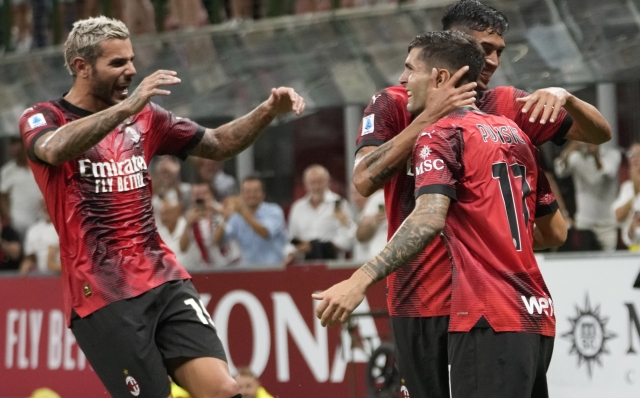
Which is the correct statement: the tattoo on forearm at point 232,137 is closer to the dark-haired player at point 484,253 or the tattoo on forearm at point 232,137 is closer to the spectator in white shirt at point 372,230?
the dark-haired player at point 484,253

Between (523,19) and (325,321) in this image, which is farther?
(523,19)

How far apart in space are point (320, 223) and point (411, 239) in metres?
6.44

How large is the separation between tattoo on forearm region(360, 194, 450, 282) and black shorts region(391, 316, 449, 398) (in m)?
0.67

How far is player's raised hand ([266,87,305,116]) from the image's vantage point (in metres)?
5.39

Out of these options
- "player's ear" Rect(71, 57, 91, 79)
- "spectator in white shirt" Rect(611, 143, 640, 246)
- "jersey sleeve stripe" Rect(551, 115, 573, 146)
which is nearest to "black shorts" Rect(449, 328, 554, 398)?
"jersey sleeve stripe" Rect(551, 115, 573, 146)

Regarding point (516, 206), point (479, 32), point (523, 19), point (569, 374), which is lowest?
point (569, 374)

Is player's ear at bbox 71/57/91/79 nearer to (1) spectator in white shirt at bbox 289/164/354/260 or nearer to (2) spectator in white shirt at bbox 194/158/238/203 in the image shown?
(1) spectator in white shirt at bbox 289/164/354/260

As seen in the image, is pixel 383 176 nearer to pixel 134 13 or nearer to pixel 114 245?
pixel 114 245

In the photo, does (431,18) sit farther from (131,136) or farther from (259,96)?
(131,136)

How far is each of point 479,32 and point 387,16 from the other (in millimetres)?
6810

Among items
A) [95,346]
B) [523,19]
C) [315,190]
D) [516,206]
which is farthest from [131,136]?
[523,19]

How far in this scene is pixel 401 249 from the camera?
3.85 metres

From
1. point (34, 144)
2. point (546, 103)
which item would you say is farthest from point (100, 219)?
point (546, 103)

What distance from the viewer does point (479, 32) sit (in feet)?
15.7
